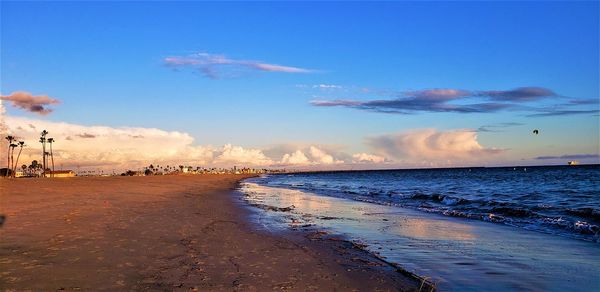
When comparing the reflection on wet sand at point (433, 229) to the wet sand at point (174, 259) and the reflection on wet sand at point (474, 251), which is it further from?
the wet sand at point (174, 259)

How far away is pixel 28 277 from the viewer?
8.31 m

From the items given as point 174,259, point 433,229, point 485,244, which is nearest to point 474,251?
point 485,244

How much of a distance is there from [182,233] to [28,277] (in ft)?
19.8

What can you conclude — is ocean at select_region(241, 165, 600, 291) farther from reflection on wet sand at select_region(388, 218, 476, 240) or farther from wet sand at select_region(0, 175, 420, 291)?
wet sand at select_region(0, 175, 420, 291)

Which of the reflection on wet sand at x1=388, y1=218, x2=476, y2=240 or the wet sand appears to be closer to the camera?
the wet sand

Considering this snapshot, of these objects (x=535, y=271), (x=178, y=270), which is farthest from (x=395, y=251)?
(x=178, y=270)

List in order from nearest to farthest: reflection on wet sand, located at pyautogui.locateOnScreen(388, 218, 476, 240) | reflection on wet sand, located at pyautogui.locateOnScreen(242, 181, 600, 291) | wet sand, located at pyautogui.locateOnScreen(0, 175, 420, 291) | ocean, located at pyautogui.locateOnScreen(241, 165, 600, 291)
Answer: wet sand, located at pyautogui.locateOnScreen(0, 175, 420, 291)
reflection on wet sand, located at pyautogui.locateOnScreen(242, 181, 600, 291)
ocean, located at pyautogui.locateOnScreen(241, 165, 600, 291)
reflection on wet sand, located at pyautogui.locateOnScreen(388, 218, 476, 240)

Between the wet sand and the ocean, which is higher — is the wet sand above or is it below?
above

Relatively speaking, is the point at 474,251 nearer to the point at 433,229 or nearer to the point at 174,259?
the point at 433,229

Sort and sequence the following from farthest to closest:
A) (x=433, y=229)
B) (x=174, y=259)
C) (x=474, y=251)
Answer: (x=433, y=229), (x=474, y=251), (x=174, y=259)

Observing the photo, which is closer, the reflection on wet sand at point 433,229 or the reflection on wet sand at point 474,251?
the reflection on wet sand at point 474,251

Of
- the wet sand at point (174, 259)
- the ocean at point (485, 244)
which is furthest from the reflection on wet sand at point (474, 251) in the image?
the wet sand at point (174, 259)

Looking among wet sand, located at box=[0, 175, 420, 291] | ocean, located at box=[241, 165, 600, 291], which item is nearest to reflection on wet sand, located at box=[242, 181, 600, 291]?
ocean, located at box=[241, 165, 600, 291]

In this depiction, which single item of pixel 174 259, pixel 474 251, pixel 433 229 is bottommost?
pixel 433 229
